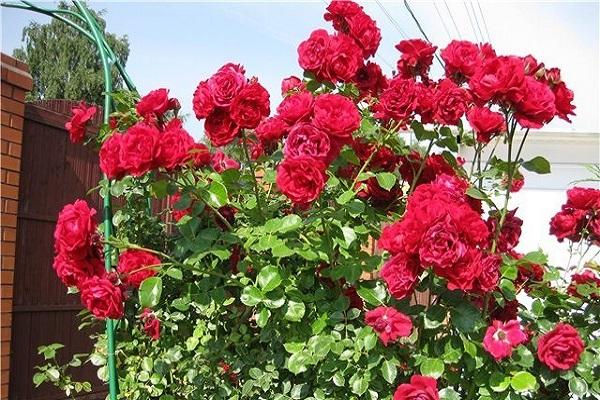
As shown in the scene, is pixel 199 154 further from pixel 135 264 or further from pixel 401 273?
pixel 401 273

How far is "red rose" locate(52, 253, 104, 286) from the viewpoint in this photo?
1.65 metres

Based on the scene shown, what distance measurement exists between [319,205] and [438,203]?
45 cm

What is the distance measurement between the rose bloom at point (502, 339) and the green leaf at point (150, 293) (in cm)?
72

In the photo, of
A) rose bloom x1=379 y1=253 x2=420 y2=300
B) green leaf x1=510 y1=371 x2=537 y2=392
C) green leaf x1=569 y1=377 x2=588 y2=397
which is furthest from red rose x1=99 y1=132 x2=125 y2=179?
green leaf x1=569 y1=377 x2=588 y2=397

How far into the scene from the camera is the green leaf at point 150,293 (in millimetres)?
1617

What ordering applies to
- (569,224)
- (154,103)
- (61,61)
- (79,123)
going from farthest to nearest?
(61,61) → (79,123) → (569,224) → (154,103)

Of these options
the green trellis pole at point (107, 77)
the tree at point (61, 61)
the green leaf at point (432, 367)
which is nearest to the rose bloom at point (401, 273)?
the green leaf at point (432, 367)

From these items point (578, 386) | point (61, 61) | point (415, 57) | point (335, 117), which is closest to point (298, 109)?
point (335, 117)

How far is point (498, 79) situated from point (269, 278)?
2.15ft

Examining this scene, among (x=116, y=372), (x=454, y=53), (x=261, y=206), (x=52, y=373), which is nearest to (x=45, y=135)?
(x=52, y=373)

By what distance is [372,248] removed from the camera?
2467mm

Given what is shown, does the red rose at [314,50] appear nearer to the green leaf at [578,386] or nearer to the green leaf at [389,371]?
the green leaf at [389,371]

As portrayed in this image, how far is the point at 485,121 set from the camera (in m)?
1.65

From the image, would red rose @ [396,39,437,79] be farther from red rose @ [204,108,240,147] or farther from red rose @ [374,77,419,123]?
red rose @ [204,108,240,147]
